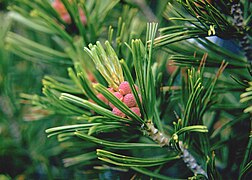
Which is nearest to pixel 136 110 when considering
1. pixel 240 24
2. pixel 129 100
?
pixel 129 100

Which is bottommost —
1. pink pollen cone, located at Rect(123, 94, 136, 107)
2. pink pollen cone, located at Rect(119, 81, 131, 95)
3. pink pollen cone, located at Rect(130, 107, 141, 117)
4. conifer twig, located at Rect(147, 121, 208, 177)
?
conifer twig, located at Rect(147, 121, 208, 177)

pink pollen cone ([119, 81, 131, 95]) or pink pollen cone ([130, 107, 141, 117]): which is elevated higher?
pink pollen cone ([119, 81, 131, 95])

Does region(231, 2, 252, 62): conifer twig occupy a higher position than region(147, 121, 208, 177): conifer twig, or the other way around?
region(231, 2, 252, 62): conifer twig

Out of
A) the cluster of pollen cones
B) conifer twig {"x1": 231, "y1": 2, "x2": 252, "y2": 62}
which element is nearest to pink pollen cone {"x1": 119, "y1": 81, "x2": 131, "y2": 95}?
the cluster of pollen cones

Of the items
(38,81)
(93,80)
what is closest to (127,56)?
(93,80)

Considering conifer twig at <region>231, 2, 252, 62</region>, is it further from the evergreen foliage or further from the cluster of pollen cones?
the cluster of pollen cones

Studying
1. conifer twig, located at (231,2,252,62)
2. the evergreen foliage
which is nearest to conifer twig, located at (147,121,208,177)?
the evergreen foliage

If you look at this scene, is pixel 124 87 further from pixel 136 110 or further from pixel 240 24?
pixel 240 24

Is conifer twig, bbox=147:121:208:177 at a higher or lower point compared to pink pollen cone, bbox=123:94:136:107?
lower

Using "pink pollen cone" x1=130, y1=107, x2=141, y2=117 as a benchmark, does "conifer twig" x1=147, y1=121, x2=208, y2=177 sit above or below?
below

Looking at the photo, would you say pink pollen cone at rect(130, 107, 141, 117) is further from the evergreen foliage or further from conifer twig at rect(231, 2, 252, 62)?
conifer twig at rect(231, 2, 252, 62)

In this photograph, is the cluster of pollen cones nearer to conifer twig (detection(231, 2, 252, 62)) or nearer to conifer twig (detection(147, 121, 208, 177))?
conifer twig (detection(147, 121, 208, 177))

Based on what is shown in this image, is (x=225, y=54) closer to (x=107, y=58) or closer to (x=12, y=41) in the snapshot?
(x=107, y=58)

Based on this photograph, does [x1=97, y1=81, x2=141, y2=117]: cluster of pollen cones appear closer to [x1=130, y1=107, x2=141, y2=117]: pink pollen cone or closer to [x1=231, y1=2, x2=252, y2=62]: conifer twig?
[x1=130, y1=107, x2=141, y2=117]: pink pollen cone
